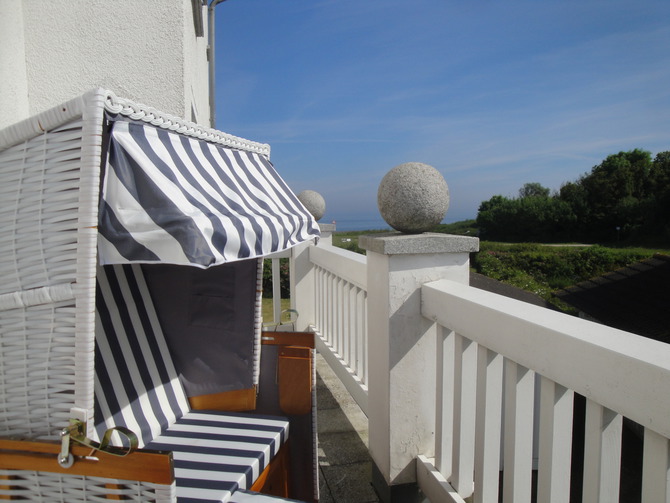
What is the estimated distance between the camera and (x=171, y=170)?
4.25 ft

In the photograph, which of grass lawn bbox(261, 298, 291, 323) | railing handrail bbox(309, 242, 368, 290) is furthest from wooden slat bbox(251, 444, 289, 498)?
grass lawn bbox(261, 298, 291, 323)

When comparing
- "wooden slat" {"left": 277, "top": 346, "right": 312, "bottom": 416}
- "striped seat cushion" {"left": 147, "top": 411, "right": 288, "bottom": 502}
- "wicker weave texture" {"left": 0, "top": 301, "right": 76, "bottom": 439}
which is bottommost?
"striped seat cushion" {"left": 147, "top": 411, "right": 288, "bottom": 502}

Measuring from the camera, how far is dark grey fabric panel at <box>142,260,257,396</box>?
2.11 m

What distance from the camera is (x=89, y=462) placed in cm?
115

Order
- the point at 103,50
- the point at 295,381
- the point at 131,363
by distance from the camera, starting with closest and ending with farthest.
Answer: the point at 131,363 < the point at 295,381 < the point at 103,50

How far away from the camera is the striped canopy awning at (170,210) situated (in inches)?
44.0

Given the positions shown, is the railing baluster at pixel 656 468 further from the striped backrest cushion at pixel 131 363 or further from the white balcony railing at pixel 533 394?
the striped backrest cushion at pixel 131 363

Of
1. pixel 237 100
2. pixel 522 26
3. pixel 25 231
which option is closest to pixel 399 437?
pixel 25 231

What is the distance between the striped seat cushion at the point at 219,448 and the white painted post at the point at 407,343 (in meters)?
0.53

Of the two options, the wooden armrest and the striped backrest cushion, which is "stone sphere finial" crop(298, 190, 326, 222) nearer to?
the striped backrest cushion

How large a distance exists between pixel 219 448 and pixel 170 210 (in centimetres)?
107

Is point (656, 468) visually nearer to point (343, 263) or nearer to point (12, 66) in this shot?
point (343, 263)

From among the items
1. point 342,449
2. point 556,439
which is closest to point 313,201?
point 342,449

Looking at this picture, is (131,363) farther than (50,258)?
Yes
